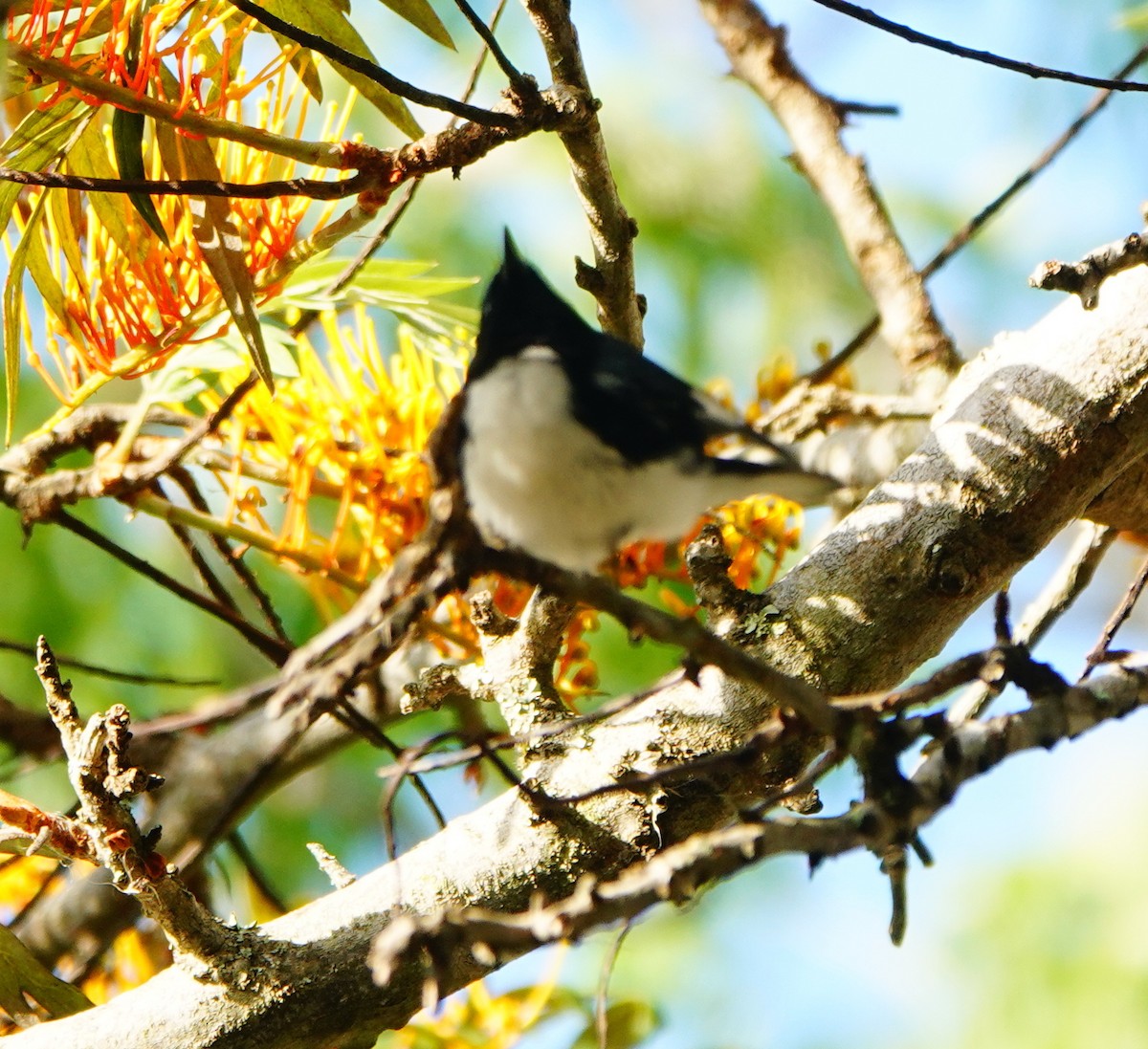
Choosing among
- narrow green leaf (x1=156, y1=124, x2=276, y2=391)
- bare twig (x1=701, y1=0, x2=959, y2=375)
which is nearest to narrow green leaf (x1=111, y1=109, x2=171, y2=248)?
narrow green leaf (x1=156, y1=124, x2=276, y2=391)

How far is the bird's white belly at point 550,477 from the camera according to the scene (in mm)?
1194

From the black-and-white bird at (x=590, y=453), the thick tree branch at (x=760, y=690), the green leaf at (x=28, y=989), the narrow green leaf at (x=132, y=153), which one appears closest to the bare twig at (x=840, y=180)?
the thick tree branch at (x=760, y=690)

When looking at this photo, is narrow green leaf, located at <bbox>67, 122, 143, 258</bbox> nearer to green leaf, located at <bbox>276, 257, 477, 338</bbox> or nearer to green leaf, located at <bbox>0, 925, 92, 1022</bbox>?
green leaf, located at <bbox>276, 257, 477, 338</bbox>

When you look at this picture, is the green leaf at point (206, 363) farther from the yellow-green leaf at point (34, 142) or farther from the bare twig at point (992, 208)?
the bare twig at point (992, 208)

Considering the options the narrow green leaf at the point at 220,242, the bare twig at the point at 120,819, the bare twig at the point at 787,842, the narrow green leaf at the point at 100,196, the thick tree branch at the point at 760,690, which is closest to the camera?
the bare twig at the point at 787,842

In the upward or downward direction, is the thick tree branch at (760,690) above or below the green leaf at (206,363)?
below

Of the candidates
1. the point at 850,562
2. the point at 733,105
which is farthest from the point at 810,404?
the point at 733,105

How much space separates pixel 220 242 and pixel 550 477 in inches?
18.2

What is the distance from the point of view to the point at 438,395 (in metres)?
1.94

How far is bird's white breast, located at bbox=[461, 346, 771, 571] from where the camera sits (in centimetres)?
119

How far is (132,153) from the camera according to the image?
135 cm

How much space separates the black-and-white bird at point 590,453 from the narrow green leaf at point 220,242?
230 millimetres

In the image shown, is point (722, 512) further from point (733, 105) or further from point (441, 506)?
point (733, 105)

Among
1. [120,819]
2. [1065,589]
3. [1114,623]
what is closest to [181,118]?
[120,819]
